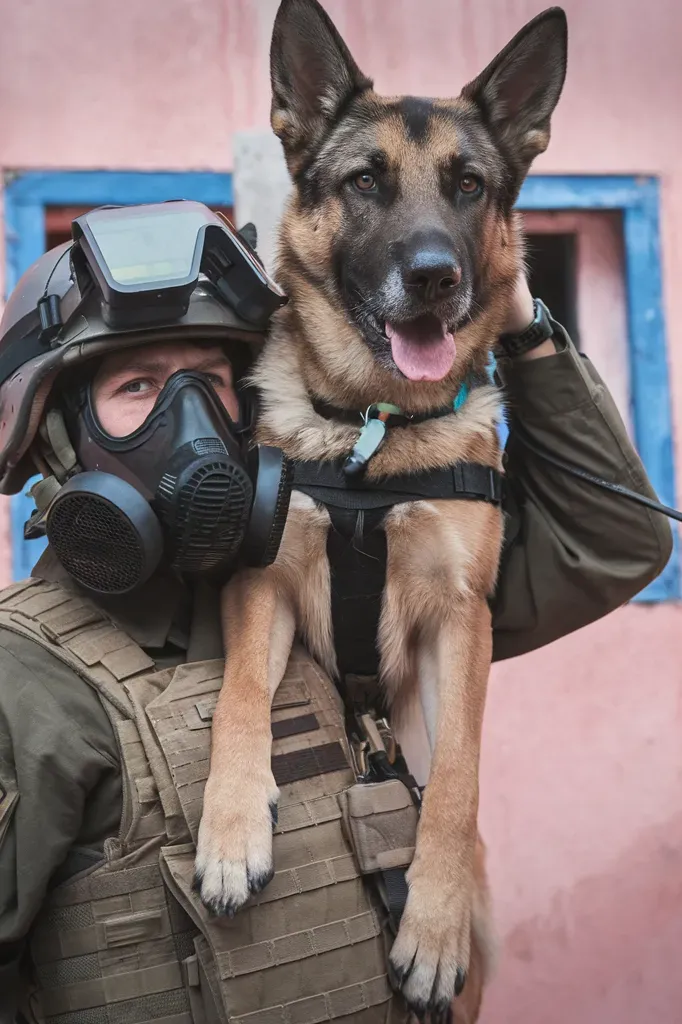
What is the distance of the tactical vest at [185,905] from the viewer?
1.70 meters

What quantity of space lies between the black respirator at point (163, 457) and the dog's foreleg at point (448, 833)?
0.45 m

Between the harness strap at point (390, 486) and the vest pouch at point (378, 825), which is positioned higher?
the harness strap at point (390, 486)

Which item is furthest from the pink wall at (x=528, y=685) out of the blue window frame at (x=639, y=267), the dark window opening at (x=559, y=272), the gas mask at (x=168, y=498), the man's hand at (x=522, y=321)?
the gas mask at (x=168, y=498)

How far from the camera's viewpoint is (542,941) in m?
3.64

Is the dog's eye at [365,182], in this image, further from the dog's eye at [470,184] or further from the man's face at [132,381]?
the man's face at [132,381]

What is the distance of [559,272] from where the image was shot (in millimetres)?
4035

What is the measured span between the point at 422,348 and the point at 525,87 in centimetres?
68

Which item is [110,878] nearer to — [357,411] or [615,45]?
[357,411]

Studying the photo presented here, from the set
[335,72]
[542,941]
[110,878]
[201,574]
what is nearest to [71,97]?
[335,72]

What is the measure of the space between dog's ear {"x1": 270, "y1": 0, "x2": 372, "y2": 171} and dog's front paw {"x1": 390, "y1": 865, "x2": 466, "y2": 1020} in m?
1.57

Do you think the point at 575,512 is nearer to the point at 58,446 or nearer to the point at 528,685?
the point at 58,446

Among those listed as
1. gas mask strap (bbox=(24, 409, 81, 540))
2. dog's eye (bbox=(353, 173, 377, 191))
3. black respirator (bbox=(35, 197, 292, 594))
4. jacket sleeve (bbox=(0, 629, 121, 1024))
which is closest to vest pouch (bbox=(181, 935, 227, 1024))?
jacket sleeve (bbox=(0, 629, 121, 1024))

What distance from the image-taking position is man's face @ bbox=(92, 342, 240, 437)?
1.95 metres

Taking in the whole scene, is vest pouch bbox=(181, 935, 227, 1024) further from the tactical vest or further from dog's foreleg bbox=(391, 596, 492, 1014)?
dog's foreleg bbox=(391, 596, 492, 1014)
